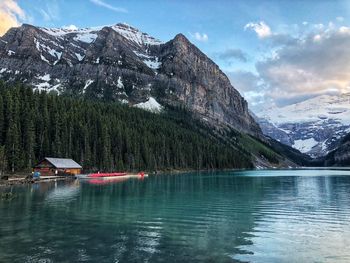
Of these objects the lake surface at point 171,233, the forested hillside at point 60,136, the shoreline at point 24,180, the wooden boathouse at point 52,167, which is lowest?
the lake surface at point 171,233

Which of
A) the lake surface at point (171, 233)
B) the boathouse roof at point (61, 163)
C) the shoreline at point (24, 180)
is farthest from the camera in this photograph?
the boathouse roof at point (61, 163)

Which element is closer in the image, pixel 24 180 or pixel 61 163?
pixel 24 180

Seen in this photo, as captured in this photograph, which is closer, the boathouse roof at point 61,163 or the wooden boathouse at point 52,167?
the wooden boathouse at point 52,167

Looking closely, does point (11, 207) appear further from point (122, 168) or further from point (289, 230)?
point (122, 168)

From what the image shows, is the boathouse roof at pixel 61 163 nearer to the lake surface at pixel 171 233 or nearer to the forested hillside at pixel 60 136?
the forested hillside at pixel 60 136

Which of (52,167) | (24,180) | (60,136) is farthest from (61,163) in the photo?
(24,180)

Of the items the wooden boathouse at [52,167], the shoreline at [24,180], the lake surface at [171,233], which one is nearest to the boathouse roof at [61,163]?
the wooden boathouse at [52,167]

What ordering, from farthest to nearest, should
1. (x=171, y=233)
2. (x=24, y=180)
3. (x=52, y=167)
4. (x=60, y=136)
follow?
(x=60, y=136) → (x=52, y=167) → (x=24, y=180) → (x=171, y=233)

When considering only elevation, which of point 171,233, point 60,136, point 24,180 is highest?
point 60,136

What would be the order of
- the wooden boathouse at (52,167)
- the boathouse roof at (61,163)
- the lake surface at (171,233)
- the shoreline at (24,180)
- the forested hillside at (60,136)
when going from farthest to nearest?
the boathouse roof at (61,163)
the wooden boathouse at (52,167)
the forested hillside at (60,136)
the shoreline at (24,180)
the lake surface at (171,233)

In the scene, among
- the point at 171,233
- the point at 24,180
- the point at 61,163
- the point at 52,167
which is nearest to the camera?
the point at 171,233

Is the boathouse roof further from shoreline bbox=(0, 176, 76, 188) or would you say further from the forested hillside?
the forested hillside

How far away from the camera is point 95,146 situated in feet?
512

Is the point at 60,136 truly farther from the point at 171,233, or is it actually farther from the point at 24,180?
the point at 171,233
